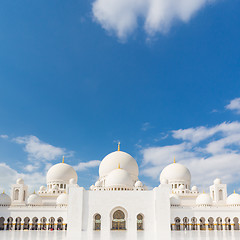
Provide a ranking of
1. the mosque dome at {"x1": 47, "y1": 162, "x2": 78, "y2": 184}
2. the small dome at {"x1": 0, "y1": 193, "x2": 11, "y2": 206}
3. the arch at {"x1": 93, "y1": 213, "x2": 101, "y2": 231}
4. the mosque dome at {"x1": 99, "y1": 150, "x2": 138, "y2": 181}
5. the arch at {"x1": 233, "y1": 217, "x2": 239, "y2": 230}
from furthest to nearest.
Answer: the mosque dome at {"x1": 47, "y1": 162, "x2": 78, "y2": 184}
the mosque dome at {"x1": 99, "y1": 150, "x2": 138, "y2": 181}
the small dome at {"x1": 0, "y1": 193, "x2": 11, "y2": 206}
the arch at {"x1": 233, "y1": 217, "x2": 239, "y2": 230}
the arch at {"x1": 93, "y1": 213, "x2": 101, "y2": 231}

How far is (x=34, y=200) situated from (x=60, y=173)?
6.47 m

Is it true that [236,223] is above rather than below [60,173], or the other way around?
below

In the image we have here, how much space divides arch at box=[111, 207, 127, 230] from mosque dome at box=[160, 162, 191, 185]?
1172 centimetres

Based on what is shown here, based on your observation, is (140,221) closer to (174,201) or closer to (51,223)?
(174,201)

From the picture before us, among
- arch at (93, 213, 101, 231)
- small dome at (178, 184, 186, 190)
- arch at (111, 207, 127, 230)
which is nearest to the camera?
arch at (93, 213, 101, 231)

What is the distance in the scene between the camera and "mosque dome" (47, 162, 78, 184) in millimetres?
41344

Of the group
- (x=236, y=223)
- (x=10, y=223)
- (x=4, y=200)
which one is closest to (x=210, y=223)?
(x=236, y=223)

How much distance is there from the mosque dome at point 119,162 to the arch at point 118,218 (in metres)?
8.33

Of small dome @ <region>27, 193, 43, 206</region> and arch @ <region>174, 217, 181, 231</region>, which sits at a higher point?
small dome @ <region>27, 193, 43, 206</region>

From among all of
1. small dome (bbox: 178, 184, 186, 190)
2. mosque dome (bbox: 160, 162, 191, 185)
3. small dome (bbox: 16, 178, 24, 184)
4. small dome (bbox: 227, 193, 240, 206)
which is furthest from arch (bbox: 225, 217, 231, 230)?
small dome (bbox: 16, 178, 24, 184)

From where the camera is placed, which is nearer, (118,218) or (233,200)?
(118,218)

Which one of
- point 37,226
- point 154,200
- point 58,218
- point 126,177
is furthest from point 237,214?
point 37,226

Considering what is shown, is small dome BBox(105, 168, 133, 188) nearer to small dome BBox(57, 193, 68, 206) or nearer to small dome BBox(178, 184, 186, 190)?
small dome BBox(57, 193, 68, 206)

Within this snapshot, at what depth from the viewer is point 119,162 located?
39125mm
